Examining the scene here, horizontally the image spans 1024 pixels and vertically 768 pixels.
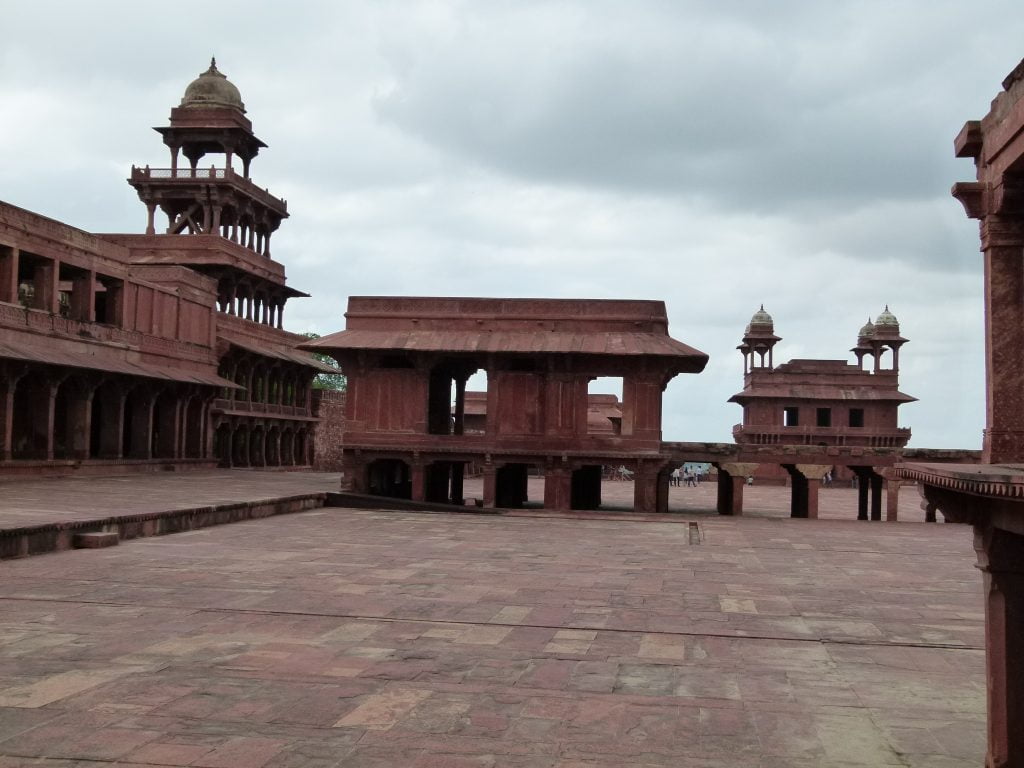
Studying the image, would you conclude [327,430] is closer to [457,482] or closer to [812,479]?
[457,482]

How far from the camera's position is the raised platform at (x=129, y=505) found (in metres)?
14.7

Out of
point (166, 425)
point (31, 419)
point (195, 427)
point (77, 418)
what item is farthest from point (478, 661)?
point (195, 427)

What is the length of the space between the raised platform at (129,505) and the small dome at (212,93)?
22812 millimetres

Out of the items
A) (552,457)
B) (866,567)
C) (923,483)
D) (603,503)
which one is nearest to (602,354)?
(552,457)

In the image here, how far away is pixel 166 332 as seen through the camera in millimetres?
36656

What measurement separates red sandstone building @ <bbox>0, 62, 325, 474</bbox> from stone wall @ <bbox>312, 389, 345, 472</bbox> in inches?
89.0

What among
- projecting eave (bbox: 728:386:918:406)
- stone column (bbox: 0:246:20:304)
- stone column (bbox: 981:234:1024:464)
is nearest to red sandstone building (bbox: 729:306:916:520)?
projecting eave (bbox: 728:386:918:406)

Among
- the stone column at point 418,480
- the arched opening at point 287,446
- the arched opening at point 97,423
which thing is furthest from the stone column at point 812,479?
the arched opening at point 287,446

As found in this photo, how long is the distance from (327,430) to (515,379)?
2911 centimetres

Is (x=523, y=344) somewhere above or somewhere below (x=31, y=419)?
above

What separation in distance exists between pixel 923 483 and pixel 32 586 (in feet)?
32.2

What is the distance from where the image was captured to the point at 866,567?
1580cm

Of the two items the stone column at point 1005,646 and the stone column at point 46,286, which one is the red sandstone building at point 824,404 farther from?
the stone column at point 1005,646

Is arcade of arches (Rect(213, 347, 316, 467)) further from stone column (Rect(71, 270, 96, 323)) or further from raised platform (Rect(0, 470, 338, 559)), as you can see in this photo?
raised platform (Rect(0, 470, 338, 559))
